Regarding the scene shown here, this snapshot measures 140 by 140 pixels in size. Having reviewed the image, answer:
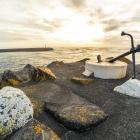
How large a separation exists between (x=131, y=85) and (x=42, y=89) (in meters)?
3.86

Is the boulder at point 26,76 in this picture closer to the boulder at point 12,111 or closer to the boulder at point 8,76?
the boulder at point 8,76

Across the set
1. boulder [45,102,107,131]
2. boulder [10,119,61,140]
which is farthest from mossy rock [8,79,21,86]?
boulder [10,119,61,140]

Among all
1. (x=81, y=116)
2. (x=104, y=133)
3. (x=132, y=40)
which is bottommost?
(x=104, y=133)

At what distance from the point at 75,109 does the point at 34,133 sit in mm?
1914

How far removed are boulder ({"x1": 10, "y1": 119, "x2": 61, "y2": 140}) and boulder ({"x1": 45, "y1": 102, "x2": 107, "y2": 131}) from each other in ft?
3.04

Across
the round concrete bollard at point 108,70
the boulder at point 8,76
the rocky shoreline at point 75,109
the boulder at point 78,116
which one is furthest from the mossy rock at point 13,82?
the round concrete bollard at point 108,70

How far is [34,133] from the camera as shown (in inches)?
204

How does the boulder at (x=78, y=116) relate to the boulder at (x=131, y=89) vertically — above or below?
below

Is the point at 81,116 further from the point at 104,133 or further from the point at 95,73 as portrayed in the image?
the point at 95,73

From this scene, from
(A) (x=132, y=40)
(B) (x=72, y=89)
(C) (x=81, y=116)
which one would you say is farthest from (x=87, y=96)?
(A) (x=132, y=40)

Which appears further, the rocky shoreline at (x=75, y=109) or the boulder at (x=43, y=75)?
the boulder at (x=43, y=75)

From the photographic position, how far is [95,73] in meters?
11.6

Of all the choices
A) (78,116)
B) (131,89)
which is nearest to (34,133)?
(78,116)

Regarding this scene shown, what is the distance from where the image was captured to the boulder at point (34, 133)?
510cm
